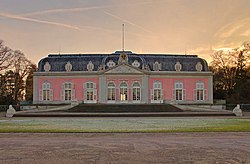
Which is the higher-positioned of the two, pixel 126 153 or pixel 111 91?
pixel 111 91

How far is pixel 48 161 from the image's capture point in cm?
964

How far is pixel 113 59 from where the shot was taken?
6344cm

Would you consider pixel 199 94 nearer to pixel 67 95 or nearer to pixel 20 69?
pixel 67 95

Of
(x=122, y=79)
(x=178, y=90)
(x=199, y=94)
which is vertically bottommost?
(x=199, y=94)

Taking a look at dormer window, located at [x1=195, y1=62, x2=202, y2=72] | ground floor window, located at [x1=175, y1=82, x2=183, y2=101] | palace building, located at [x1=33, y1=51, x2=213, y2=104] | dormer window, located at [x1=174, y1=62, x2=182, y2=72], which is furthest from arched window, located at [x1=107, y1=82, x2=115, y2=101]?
dormer window, located at [x1=195, y1=62, x2=202, y2=72]

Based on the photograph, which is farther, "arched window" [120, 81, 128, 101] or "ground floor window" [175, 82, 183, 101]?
"ground floor window" [175, 82, 183, 101]

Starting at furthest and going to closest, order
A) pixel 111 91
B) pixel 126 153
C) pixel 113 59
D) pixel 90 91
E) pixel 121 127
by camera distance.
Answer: pixel 90 91, pixel 113 59, pixel 111 91, pixel 121 127, pixel 126 153

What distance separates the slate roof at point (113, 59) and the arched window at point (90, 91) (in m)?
2.93

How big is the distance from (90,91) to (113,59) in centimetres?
732

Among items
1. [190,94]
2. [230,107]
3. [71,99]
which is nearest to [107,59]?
[71,99]

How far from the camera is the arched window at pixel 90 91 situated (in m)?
63.5

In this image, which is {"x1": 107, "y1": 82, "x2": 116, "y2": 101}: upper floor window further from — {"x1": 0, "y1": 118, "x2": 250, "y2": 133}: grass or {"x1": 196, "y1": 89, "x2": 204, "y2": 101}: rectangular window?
{"x1": 0, "y1": 118, "x2": 250, "y2": 133}: grass

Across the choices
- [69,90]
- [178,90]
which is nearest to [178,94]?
[178,90]

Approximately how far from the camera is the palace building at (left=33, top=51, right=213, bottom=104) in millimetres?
62750
